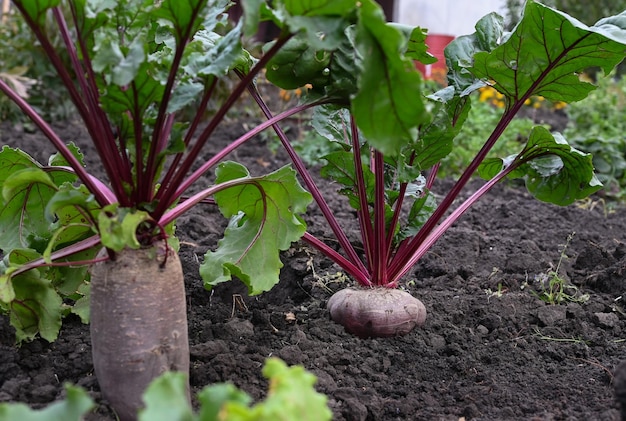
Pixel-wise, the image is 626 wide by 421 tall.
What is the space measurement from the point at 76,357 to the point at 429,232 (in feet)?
4.51

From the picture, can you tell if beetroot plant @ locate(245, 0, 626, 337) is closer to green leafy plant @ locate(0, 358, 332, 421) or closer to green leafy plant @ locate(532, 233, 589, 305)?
green leafy plant @ locate(532, 233, 589, 305)

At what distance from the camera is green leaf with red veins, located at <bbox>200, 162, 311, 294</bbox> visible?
2.37 metres

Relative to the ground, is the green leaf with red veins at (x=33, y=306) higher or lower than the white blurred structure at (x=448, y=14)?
higher

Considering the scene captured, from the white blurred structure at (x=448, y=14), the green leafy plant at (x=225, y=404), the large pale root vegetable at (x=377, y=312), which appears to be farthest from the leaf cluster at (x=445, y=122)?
the white blurred structure at (x=448, y=14)

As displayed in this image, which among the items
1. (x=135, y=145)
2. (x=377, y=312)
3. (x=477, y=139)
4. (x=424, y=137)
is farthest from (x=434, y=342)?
(x=477, y=139)

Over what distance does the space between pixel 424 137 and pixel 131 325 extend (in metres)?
1.29

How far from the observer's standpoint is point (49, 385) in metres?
2.08

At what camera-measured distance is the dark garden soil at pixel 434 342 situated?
2.20 metres

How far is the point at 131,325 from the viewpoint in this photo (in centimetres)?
192

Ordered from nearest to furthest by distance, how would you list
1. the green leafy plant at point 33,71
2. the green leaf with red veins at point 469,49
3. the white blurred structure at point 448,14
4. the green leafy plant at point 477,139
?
the green leaf with red veins at point 469,49 < the green leafy plant at point 477,139 < the green leafy plant at point 33,71 < the white blurred structure at point 448,14

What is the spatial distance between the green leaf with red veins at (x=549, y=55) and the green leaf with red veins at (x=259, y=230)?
34.8 inches

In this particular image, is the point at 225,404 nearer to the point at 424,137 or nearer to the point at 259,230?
the point at 259,230

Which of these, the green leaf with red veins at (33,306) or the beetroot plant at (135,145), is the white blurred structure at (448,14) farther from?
the green leaf with red veins at (33,306)

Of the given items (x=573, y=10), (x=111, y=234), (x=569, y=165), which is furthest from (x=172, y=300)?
(x=573, y=10)
